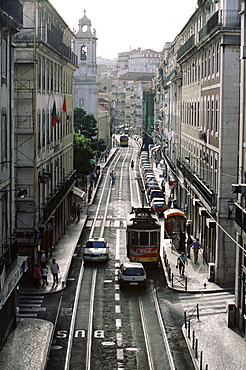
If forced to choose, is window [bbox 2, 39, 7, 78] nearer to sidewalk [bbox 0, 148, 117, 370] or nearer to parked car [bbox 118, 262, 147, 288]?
sidewalk [bbox 0, 148, 117, 370]

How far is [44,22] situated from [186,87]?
19.4 m

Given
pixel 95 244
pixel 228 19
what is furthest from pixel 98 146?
pixel 228 19

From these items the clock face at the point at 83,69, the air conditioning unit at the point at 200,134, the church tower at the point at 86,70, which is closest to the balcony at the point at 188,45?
the air conditioning unit at the point at 200,134

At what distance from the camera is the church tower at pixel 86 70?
410ft

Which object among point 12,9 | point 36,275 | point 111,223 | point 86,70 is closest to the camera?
point 12,9

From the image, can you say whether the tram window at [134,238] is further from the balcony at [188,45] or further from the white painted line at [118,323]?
the balcony at [188,45]

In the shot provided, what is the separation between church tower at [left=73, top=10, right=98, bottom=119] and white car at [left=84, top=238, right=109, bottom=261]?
8324cm

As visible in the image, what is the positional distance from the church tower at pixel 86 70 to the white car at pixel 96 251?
273 ft

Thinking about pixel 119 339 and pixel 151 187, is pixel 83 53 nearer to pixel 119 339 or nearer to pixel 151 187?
pixel 151 187

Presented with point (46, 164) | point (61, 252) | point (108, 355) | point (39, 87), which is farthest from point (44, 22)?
point (108, 355)

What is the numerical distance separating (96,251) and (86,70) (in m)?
90.0

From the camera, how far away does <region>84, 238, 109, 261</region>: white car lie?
43.7m

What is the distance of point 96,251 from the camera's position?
44.1 m

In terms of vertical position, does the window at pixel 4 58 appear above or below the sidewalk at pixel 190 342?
above
